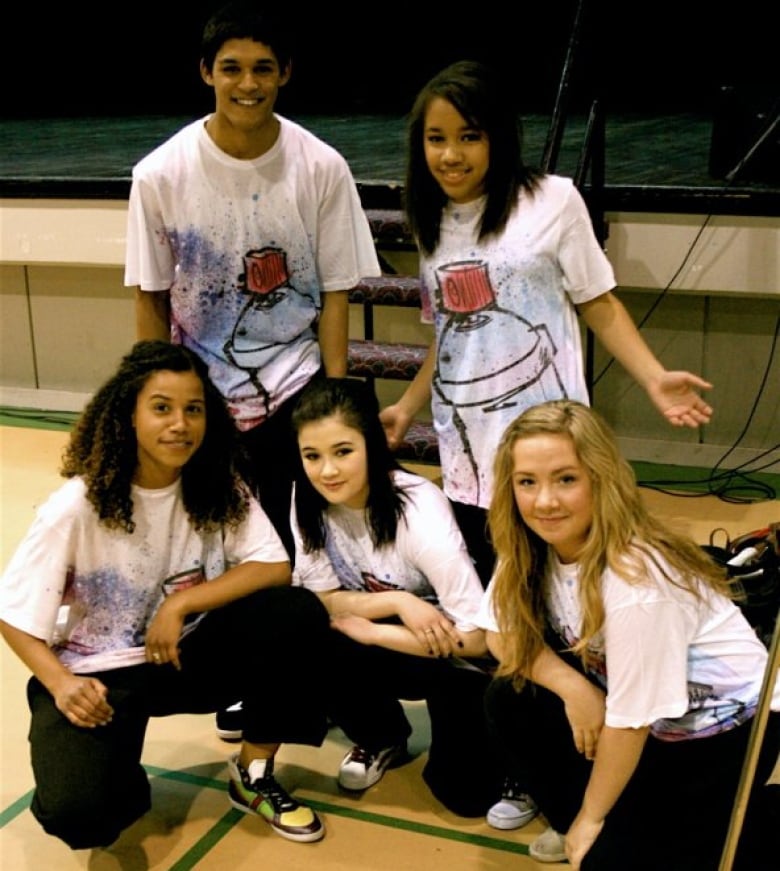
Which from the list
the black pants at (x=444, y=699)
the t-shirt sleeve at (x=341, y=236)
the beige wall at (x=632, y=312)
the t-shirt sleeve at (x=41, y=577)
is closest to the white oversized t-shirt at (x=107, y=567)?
the t-shirt sleeve at (x=41, y=577)

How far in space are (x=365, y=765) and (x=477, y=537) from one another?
50 cm

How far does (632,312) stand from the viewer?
14.6ft

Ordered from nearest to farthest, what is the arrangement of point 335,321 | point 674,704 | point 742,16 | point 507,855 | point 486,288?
point 674,704 < point 507,855 < point 486,288 < point 335,321 < point 742,16

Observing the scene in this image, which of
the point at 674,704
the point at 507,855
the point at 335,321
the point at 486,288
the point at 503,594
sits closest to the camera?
the point at 674,704

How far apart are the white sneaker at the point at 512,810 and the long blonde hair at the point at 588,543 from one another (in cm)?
40

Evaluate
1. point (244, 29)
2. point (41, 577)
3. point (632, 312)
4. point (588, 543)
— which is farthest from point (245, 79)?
point (632, 312)

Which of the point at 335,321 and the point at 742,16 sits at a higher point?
the point at 742,16

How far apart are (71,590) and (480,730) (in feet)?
2.62

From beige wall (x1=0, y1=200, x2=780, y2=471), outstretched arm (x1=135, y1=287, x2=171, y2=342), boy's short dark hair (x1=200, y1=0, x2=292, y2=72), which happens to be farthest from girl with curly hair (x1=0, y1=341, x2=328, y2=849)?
beige wall (x1=0, y1=200, x2=780, y2=471)

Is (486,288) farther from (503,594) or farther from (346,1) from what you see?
(346,1)

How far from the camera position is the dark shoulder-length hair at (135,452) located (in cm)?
238

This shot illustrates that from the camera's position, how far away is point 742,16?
244 inches

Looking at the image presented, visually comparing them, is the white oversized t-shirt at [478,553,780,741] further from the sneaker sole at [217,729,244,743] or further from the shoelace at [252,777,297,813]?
the sneaker sole at [217,729,244,743]

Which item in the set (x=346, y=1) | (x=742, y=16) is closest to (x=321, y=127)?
(x=346, y=1)
